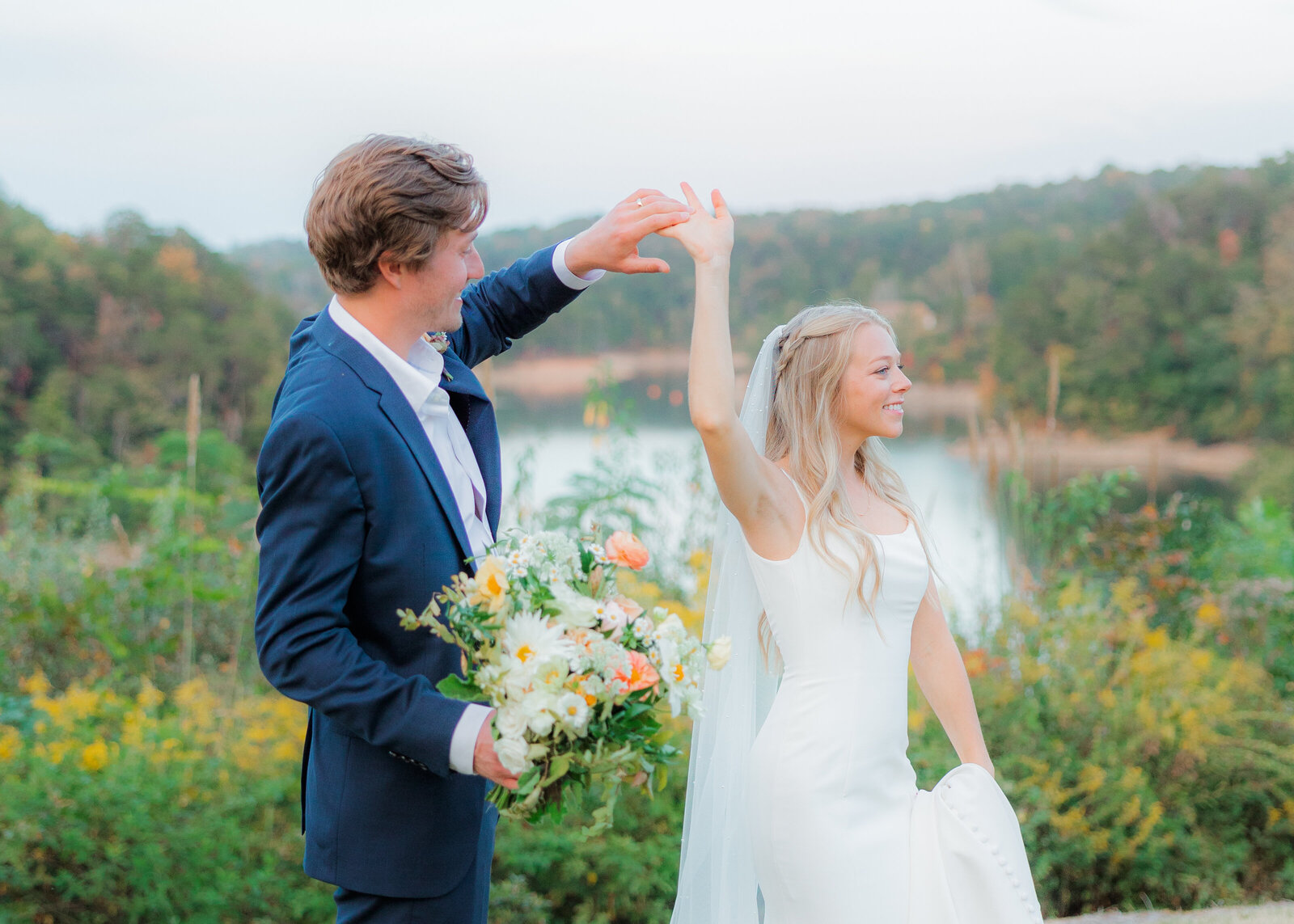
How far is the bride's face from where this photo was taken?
7.55 feet

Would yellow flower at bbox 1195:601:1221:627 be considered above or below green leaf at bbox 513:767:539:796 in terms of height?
below

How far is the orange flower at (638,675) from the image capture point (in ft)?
4.80

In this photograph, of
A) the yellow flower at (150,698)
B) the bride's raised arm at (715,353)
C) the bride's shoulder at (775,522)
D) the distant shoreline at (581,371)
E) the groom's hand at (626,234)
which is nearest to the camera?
the bride's raised arm at (715,353)

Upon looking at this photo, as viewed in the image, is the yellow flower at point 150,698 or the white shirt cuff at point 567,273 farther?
the yellow flower at point 150,698

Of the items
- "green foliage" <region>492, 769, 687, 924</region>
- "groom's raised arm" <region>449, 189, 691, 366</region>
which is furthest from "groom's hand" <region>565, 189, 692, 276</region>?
"green foliage" <region>492, 769, 687, 924</region>

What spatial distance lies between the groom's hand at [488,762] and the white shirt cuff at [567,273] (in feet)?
4.00

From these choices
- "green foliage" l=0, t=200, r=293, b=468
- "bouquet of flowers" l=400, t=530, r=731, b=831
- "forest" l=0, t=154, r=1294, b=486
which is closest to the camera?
"bouquet of flowers" l=400, t=530, r=731, b=831

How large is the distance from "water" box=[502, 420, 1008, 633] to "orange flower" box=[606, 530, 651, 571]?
329 cm

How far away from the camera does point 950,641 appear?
7.93ft

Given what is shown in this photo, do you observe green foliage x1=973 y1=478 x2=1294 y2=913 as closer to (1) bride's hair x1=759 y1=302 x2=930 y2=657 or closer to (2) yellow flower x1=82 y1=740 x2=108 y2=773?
(1) bride's hair x1=759 y1=302 x2=930 y2=657

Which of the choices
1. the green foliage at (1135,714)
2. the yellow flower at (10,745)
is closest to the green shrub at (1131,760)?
the green foliage at (1135,714)

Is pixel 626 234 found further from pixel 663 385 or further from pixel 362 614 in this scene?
pixel 663 385

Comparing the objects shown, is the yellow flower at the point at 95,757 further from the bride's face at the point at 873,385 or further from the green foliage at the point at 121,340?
the green foliage at the point at 121,340

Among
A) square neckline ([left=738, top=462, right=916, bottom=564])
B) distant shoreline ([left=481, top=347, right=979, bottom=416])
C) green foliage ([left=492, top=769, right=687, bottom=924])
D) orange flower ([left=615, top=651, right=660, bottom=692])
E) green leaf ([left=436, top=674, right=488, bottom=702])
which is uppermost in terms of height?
distant shoreline ([left=481, top=347, right=979, bottom=416])
